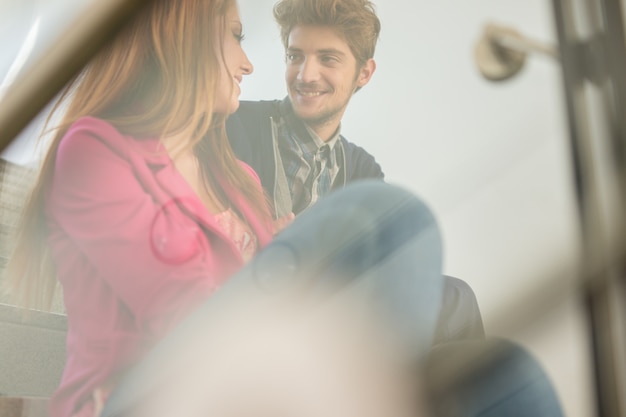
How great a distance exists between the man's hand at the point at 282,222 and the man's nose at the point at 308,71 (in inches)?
8.9

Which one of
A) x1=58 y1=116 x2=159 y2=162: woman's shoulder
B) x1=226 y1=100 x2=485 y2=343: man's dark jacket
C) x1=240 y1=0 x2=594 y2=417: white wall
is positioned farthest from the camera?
x1=58 y1=116 x2=159 y2=162: woman's shoulder

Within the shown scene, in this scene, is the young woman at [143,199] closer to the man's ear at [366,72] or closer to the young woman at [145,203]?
the young woman at [145,203]

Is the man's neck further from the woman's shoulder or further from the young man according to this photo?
the woman's shoulder

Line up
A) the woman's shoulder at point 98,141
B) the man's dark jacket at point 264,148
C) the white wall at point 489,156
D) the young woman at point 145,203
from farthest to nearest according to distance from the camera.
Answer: the woman's shoulder at point 98,141 → the young woman at point 145,203 → the man's dark jacket at point 264,148 → the white wall at point 489,156

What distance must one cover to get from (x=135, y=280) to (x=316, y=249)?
16.1 inches

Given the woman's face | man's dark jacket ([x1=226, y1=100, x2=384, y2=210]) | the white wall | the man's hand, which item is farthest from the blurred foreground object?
the woman's face

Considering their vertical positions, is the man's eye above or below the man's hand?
above

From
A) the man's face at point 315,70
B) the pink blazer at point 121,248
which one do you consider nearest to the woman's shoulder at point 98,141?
the pink blazer at point 121,248

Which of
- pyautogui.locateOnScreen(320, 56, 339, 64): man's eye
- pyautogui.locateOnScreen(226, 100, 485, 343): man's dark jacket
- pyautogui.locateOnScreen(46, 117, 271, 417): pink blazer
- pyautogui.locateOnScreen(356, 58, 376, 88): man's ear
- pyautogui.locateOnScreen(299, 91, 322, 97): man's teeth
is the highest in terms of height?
pyautogui.locateOnScreen(320, 56, 339, 64): man's eye

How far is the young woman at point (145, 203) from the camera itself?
35.5 inches

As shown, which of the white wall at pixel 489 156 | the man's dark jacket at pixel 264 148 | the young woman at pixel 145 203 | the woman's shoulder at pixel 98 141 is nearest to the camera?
the white wall at pixel 489 156

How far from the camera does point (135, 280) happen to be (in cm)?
95

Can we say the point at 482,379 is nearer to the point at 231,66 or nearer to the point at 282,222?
the point at 282,222

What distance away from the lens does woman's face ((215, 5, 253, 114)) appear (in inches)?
39.2
